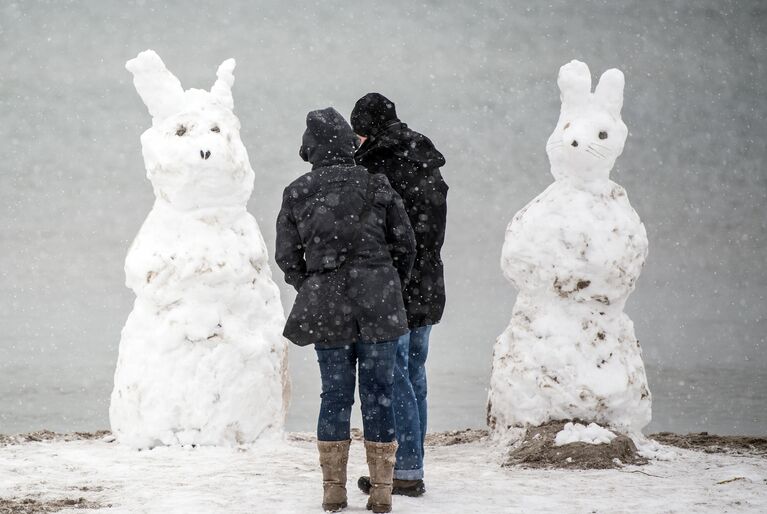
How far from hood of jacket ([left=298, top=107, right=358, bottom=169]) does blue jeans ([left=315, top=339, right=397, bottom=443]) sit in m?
0.98

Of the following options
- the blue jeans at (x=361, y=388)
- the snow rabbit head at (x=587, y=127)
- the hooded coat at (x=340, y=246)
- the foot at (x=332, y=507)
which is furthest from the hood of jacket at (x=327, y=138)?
the snow rabbit head at (x=587, y=127)

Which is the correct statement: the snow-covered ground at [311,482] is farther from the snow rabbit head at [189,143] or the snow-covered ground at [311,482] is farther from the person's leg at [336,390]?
the snow rabbit head at [189,143]

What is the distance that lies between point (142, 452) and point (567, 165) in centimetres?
397

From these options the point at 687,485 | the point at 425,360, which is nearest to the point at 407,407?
the point at 425,360

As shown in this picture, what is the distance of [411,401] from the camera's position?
17.5 feet

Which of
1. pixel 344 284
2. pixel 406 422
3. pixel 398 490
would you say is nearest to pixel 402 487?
pixel 398 490

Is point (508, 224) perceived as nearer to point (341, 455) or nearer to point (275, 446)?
point (275, 446)

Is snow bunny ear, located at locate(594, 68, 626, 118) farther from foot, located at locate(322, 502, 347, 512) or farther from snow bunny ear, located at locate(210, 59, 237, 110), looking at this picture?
foot, located at locate(322, 502, 347, 512)

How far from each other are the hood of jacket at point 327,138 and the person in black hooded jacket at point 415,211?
0.55m

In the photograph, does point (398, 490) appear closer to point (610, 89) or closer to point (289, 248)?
point (289, 248)

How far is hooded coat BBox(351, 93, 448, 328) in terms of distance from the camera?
18.2 feet

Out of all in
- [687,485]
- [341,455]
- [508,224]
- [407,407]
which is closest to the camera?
[341,455]

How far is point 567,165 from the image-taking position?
7539mm

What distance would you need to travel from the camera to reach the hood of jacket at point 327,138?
5000mm
